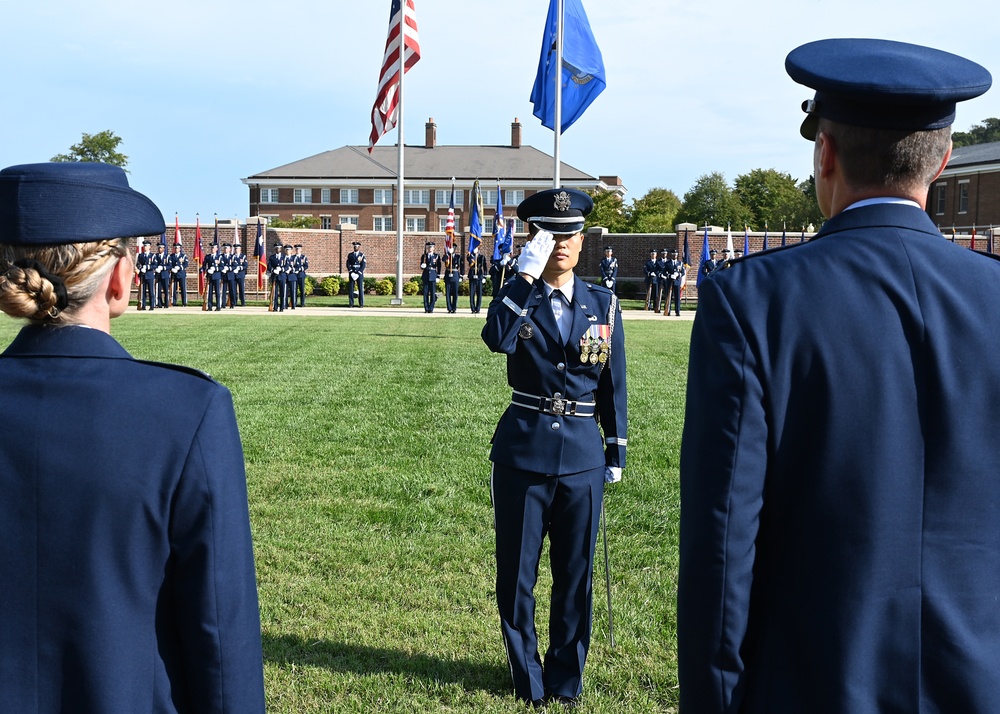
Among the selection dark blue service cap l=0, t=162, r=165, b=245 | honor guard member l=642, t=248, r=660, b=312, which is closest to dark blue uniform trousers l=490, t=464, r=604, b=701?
dark blue service cap l=0, t=162, r=165, b=245

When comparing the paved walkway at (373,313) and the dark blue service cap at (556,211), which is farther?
the paved walkway at (373,313)

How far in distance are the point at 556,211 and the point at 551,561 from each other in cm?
165

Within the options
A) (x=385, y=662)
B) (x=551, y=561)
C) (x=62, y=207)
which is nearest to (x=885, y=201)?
(x=62, y=207)

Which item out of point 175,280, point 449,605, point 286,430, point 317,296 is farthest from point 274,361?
point 317,296

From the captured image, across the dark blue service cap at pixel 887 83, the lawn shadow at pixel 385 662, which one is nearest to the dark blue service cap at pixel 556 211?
the lawn shadow at pixel 385 662

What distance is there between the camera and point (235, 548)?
1.97 metres

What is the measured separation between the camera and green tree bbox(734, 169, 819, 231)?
221ft

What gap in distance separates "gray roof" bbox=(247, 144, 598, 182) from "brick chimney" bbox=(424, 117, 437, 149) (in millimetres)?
544

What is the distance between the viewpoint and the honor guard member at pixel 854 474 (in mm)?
1869

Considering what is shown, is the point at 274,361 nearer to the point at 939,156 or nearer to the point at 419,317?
the point at 419,317

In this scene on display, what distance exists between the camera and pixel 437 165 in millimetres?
75312

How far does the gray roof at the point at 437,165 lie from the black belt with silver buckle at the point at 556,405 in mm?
69039

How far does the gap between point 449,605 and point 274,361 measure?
10343 mm

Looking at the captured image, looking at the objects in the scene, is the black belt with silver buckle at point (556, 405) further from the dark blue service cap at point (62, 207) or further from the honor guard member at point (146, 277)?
the honor guard member at point (146, 277)
